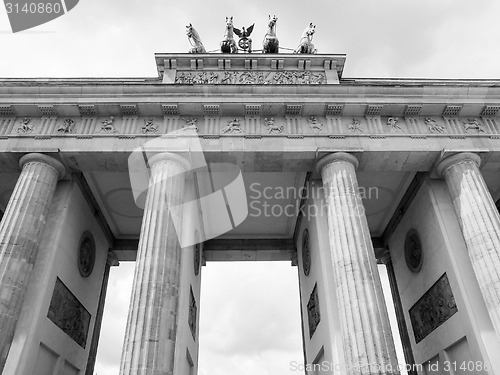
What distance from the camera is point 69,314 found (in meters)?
13.7

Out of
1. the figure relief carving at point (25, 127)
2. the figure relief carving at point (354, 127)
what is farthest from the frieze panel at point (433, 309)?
the figure relief carving at point (25, 127)

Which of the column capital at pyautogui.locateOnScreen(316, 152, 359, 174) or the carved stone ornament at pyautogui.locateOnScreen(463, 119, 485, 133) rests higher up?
the carved stone ornament at pyautogui.locateOnScreen(463, 119, 485, 133)

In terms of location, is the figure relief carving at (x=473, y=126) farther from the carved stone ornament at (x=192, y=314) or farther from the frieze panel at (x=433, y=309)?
the carved stone ornament at (x=192, y=314)

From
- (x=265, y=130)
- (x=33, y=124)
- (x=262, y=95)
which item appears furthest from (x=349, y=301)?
(x=33, y=124)

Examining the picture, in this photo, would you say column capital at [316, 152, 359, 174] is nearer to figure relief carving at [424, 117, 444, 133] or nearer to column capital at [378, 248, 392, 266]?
figure relief carving at [424, 117, 444, 133]

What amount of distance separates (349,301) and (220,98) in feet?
26.4

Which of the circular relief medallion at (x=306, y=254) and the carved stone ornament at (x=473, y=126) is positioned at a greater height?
the carved stone ornament at (x=473, y=126)

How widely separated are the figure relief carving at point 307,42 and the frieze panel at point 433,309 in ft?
36.1

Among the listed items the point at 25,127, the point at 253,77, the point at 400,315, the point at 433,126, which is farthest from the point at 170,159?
the point at 400,315

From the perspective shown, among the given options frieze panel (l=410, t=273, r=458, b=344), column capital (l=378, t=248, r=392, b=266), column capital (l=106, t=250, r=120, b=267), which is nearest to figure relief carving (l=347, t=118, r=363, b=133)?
frieze panel (l=410, t=273, r=458, b=344)

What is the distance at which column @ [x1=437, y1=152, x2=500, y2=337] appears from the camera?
1111 cm

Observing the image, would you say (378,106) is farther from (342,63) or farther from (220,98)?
(220,98)

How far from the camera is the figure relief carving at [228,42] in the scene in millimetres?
17438

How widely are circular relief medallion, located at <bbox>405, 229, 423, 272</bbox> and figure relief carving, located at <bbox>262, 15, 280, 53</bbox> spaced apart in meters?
10.0
